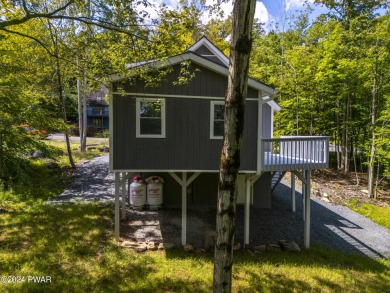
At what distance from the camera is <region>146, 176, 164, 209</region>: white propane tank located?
10820mm

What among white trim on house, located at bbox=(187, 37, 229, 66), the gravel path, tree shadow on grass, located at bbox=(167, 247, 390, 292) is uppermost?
white trim on house, located at bbox=(187, 37, 229, 66)

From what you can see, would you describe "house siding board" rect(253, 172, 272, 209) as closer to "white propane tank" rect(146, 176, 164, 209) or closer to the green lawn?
the green lawn

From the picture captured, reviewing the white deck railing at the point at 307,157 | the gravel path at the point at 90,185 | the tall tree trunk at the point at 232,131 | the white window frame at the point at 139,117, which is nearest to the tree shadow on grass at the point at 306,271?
the tall tree trunk at the point at 232,131

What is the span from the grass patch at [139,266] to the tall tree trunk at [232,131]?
2.20 meters

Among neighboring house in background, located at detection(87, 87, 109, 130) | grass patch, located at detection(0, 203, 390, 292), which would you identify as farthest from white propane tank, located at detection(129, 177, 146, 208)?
neighboring house in background, located at detection(87, 87, 109, 130)

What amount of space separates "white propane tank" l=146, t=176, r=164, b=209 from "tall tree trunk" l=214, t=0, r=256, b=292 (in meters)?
7.05

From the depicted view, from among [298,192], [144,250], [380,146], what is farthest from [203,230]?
[380,146]

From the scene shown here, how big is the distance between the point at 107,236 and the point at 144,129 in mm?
3534

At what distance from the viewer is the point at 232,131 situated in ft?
12.8

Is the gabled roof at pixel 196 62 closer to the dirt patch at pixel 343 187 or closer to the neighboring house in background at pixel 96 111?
the dirt patch at pixel 343 187

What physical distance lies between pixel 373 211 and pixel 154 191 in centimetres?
1025

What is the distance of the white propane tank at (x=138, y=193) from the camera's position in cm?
1090

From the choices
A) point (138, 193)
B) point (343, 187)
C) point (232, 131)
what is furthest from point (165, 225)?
point (343, 187)

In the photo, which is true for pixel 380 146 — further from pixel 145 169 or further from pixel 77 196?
pixel 77 196
